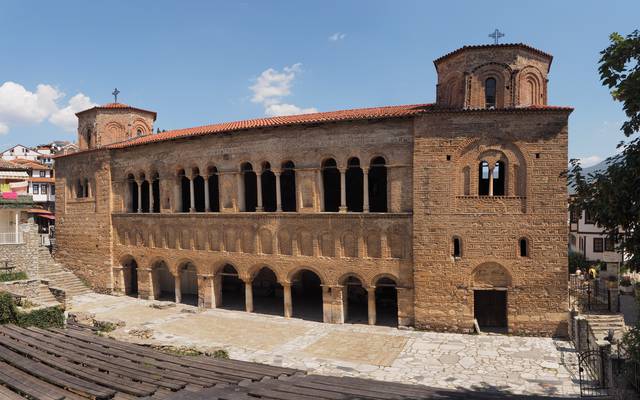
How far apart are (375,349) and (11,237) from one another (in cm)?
2501

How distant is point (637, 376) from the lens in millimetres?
8891

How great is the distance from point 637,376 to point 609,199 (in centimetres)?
439

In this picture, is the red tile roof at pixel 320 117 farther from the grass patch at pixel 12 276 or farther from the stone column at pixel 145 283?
the grass patch at pixel 12 276

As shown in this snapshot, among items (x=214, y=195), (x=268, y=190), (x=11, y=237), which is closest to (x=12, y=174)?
(x=11, y=237)

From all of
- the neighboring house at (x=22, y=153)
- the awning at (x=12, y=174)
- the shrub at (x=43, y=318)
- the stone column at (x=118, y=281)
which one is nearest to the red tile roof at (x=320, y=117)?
the stone column at (x=118, y=281)

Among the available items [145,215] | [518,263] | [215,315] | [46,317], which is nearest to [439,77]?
[518,263]

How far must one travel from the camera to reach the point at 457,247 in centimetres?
1839

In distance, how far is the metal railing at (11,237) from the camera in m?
27.6

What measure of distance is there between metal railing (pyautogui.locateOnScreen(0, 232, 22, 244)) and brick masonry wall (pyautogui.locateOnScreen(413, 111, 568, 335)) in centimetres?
2527

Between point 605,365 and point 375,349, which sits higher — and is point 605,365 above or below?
above

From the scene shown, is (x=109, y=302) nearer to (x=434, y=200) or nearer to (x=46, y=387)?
(x=46, y=387)

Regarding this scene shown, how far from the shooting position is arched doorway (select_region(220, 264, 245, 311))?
2395cm

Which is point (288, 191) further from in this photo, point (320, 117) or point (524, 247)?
point (524, 247)

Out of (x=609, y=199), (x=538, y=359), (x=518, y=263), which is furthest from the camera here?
(x=518, y=263)
